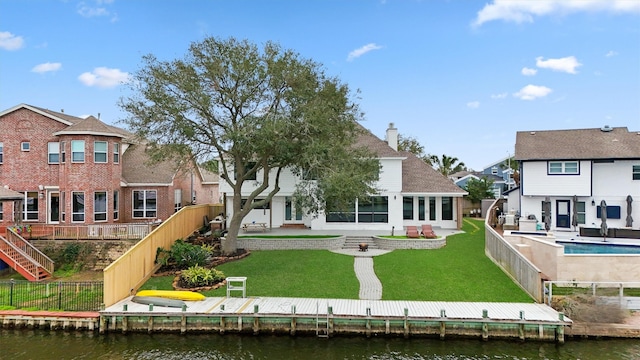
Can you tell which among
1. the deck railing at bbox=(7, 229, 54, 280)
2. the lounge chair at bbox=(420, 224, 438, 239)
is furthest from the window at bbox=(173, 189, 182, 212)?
the lounge chair at bbox=(420, 224, 438, 239)

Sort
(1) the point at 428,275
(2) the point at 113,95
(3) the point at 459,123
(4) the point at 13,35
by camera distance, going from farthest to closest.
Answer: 1. (3) the point at 459,123
2. (4) the point at 13,35
3. (2) the point at 113,95
4. (1) the point at 428,275

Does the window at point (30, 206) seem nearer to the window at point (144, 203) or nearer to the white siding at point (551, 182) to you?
the window at point (144, 203)

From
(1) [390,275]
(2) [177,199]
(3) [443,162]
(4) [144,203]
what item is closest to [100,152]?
(4) [144,203]

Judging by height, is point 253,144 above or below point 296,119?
below

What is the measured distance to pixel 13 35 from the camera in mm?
23000

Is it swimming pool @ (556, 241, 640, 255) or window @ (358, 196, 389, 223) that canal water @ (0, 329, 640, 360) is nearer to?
swimming pool @ (556, 241, 640, 255)

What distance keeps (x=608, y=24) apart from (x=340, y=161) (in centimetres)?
1675

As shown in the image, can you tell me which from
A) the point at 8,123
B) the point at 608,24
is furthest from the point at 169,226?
the point at 608,24

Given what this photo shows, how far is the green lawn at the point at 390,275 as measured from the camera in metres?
14.2

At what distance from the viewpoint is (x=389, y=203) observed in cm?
2612

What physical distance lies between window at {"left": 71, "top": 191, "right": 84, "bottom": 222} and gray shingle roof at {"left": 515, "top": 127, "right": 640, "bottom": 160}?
89.3 ft

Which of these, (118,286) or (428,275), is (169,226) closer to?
(118,286)

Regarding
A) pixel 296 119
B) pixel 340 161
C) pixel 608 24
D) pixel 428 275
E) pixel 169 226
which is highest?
pixel 608 24

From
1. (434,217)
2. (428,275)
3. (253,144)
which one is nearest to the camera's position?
(428,275)
